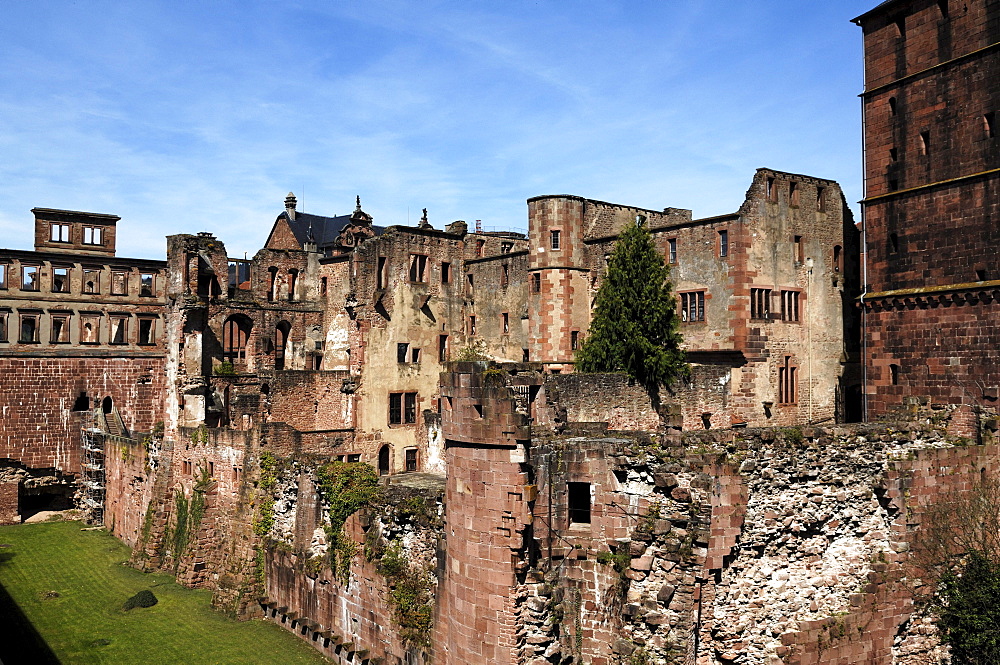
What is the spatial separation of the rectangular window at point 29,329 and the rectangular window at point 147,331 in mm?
5416

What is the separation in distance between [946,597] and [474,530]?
1190 cm

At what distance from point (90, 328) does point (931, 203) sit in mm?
42148

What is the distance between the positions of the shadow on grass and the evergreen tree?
2172 centimetres

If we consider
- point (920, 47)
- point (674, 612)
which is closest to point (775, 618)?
point (674, 612)

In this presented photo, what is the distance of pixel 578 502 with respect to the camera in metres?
17.5

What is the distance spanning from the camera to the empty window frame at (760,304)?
1357 inches

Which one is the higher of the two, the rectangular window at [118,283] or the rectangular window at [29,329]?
the rectangular window at [118,283]

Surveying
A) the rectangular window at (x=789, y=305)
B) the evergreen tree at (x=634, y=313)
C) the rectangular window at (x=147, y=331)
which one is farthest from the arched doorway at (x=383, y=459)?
the rectangular window at (x=789, y=305)

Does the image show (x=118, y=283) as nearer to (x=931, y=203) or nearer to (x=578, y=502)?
(x=578, y=502)

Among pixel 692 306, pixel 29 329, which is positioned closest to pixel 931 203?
pixel 692 306

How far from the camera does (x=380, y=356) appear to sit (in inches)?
1645

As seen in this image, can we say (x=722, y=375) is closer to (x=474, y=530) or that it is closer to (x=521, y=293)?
(x=521, y=293)

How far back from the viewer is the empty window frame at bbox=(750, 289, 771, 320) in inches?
1357

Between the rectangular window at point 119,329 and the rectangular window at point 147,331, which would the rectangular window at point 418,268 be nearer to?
the rectangular window at point 147,331
